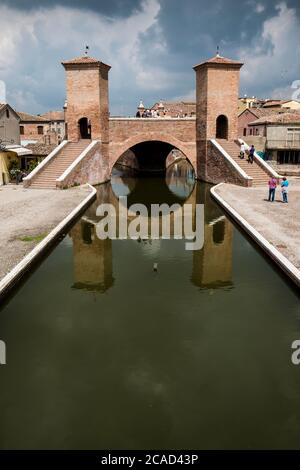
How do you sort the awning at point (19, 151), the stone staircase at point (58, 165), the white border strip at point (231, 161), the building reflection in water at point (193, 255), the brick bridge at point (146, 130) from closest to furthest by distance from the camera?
the building reflection in water at point (193, 255) → the stone staircase at point (58, 165) → the white border strip at point (231, 161) → the brick bridge at point (146, 130) → the awning at point (19, 151)

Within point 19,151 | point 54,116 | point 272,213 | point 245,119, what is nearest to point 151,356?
point 272,213

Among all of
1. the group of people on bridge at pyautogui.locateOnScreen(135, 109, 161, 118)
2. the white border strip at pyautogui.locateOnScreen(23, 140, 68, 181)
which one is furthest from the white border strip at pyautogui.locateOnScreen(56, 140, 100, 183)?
the group of people on bridge at pyautogui.locateOnScreen(135, 109, 161, 118)

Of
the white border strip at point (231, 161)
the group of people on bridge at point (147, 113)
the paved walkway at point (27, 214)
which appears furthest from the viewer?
the group of people on bridge at point (147, 113)

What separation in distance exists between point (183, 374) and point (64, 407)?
199 cm

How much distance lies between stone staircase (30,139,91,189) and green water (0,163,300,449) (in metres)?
13.9

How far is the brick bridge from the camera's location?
2836 cm

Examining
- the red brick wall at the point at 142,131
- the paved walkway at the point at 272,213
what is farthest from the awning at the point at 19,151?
the paved walkway at the point at 272,213

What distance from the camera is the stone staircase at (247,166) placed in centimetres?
2677

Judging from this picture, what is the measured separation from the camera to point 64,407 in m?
5.99

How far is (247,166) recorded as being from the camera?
28.3 m

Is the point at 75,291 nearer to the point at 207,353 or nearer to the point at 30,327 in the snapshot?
the point at 30,327

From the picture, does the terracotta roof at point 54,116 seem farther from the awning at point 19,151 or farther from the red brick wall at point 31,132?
the awning at point 19,151

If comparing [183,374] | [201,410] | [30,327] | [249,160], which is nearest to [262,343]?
[183,374]

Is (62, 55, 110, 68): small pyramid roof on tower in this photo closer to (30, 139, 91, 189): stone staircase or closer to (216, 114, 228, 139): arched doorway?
(30, 139, 91, 189): stone staircase
